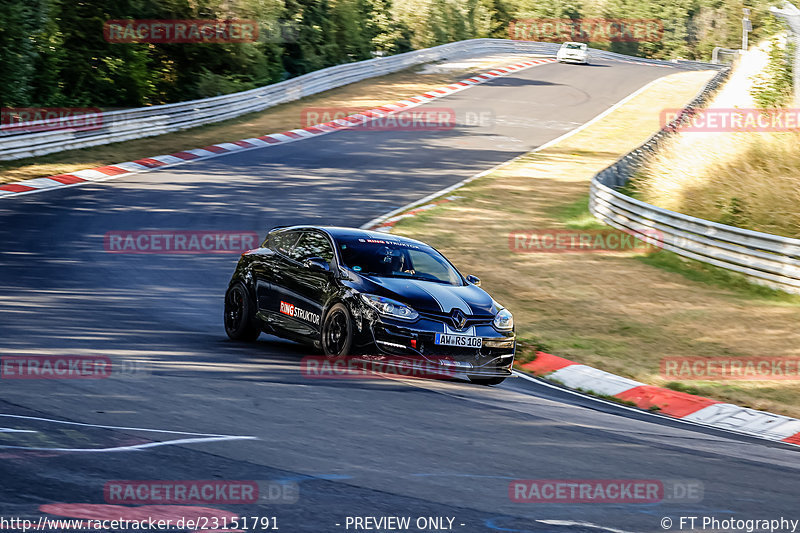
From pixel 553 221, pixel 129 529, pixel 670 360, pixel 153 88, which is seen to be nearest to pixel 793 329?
pixel 670 360

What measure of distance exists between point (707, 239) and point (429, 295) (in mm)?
9407

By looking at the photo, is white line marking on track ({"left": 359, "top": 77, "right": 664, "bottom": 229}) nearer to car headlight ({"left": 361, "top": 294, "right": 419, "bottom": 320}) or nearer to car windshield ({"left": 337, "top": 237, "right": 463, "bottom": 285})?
car windshield ({"left": 337, "top": 237, "right": 463, "bottom": 285})

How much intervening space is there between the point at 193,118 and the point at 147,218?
45.8ft

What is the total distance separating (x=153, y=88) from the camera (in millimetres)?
36375

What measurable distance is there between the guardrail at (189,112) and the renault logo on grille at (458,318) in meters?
18.5

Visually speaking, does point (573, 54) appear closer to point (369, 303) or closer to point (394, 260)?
point (394, 260)

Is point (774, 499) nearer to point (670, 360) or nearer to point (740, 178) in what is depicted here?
point (670, 360)

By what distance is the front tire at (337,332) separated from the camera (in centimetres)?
1038

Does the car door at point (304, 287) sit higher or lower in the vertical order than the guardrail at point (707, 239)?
higher

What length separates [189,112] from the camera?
3316 centimetres

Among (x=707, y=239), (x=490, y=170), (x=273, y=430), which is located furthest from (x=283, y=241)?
(x=490, y=170)

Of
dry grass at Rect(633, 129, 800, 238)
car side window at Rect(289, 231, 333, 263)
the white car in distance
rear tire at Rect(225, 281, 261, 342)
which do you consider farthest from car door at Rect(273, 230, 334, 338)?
the white car in distance

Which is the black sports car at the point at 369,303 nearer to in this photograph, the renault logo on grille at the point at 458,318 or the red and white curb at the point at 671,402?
the renault logo on grille at the point at 458,318

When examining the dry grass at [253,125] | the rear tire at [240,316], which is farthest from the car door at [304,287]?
the dry grass at [253,125]
